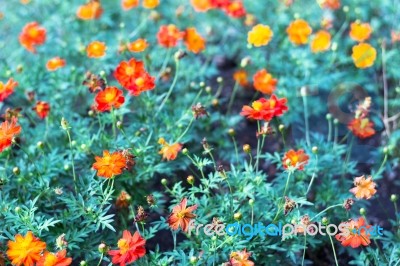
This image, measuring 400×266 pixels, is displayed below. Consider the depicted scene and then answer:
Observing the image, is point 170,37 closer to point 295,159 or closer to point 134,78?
point 134,78

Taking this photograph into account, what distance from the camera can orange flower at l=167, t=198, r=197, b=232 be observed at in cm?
184

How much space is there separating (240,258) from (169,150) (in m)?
0.55

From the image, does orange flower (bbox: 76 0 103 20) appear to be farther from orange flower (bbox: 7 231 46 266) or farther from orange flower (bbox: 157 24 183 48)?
orange flower (bbox: 7 231 46 266)

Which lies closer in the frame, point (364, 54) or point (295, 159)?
point (295, 159)

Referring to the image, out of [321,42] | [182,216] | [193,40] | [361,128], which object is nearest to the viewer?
[182,216]

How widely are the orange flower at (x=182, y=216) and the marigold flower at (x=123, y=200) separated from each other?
304 millimetres

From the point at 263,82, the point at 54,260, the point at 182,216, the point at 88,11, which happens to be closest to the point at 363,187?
the point at 182,216

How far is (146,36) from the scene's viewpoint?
3236 mm

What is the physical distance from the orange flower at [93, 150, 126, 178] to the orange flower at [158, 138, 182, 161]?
0.25 m

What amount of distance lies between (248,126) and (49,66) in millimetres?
1087

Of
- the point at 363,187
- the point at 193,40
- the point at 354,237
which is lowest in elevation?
the point at 354,237

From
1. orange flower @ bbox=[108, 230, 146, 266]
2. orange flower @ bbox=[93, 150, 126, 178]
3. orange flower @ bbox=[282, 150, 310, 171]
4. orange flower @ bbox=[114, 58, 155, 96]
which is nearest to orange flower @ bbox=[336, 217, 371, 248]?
orange flower @ bbox=[282, 150, 310, 171]

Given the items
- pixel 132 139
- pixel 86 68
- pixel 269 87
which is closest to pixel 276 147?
pixel 269 87

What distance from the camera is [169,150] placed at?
2.13m
